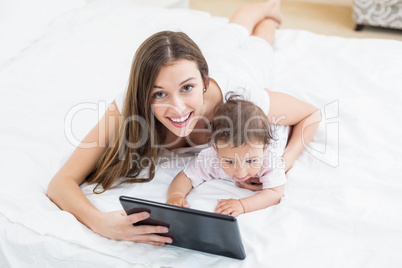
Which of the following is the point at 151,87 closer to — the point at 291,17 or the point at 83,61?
the point at 83,61

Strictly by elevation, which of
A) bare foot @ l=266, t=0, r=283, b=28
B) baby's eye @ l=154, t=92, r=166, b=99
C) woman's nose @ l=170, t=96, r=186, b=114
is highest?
bare foot @ l=266, t=0, r=283, b=28

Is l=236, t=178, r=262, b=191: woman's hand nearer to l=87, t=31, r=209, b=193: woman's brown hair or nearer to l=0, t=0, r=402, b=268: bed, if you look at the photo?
l=0, t=0, r=402, b=268: bed

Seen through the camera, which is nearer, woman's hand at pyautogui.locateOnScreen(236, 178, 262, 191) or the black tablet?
the black tablet

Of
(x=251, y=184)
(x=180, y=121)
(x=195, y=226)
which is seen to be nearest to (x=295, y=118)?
(x=251, y=184)

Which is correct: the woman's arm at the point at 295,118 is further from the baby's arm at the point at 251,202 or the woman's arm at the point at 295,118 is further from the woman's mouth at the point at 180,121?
the woman's mouth at the point at 180,121

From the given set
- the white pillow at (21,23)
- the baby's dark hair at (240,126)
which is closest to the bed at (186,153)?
the white pillow at (21,23)

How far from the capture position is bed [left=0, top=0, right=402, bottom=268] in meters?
1.00

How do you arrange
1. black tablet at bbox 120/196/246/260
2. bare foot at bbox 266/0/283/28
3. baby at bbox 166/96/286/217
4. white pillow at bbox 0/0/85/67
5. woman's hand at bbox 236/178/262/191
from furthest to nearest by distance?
bare foot at bbox 266/0/283/28, white pillow at bbox 0/0/85/67, woman's hand at bbox 236/178/262/191, baby at bbox 166/96/286/217, black tablet at bbox 120/196/246/260

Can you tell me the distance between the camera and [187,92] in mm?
1158

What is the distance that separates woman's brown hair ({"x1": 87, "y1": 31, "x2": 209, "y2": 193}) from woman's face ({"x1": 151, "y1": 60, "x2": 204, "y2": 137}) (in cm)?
2

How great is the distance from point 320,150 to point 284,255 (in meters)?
0.48

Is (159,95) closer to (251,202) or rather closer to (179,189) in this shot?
(179,189)

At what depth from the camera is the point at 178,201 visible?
3.75ft

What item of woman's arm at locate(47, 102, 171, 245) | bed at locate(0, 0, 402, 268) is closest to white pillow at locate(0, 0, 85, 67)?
bed at locate(0, 0, 402, 268)
